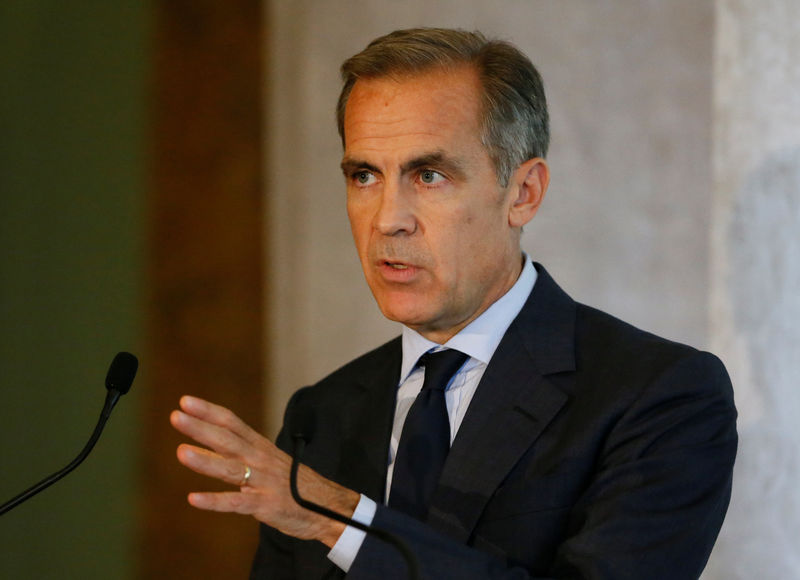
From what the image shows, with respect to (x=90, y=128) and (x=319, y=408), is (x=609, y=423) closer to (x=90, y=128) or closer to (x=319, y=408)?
(x=319, y=408)

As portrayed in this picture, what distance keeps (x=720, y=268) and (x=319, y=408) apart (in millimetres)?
1001

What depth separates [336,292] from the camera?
9.56 feet

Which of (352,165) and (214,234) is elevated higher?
(352,165)

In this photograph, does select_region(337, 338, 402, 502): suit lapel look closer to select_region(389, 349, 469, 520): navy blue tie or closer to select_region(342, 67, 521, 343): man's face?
select_region(389, 349, 469, 520): navy blue tie

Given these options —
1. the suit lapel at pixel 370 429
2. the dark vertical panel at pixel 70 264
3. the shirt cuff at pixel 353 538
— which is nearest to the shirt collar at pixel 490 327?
the suit lapel at pixel 370 429

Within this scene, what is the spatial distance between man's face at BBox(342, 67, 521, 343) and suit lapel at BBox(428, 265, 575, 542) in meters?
0.13

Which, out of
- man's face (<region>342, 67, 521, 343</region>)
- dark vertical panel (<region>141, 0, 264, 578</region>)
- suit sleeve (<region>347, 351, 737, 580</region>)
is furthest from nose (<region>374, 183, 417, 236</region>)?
dark vertical panel (<region>141, 0, 264, 578</region>)

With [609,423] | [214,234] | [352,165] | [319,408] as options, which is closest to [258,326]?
[214,234]

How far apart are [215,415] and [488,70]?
0.90 meters

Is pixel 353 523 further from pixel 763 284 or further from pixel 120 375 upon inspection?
pixel 763 284

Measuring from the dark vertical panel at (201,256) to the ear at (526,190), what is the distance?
1426 mm

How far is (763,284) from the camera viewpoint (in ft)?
7.54

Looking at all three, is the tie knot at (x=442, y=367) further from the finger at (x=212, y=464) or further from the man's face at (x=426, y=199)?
the finger at (x=212, y=464)

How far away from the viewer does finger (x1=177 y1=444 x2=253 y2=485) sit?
1324 millimetres
